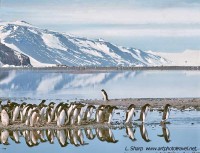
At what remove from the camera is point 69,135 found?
19875 millimetres

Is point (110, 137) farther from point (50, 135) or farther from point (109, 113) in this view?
point (109, 113)

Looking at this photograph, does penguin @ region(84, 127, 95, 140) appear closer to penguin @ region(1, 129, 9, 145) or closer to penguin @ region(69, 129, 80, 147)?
penguin @ region(69, 129, 80, 147)

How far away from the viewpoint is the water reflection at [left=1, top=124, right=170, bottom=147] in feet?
61.9

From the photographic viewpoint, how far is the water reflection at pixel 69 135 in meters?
18.9

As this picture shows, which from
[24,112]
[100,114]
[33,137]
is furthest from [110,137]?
[24,112]

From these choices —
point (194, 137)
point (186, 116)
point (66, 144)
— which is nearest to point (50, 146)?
point (66, 144)

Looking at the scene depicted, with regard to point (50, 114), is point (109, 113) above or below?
above

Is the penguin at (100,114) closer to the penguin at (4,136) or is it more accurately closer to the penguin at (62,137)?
the penguin at (62,137)

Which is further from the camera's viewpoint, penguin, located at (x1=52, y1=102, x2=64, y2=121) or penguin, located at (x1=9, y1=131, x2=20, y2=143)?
penguin, located at (x1=52, y1=102, x2=64, y2=121)

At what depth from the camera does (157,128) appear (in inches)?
851

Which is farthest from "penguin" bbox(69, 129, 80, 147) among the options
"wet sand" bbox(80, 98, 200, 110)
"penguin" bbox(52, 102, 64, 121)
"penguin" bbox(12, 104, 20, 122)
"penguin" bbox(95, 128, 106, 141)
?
"wet sand" bbox(80, 98, 200, 110)

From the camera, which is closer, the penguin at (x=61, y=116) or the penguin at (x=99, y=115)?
the penguin at (x=61, y=116)

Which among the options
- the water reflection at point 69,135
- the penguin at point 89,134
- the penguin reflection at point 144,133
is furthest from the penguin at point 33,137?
the penguin reflection at point 144,133

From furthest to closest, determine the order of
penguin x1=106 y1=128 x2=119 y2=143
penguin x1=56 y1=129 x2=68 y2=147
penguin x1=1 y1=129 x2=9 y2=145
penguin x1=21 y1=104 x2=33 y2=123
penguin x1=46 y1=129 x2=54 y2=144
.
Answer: penguin x1=21 y1=104 x2=33 y2=123 < penguin x1=1 y1=129 x2=9 y2=145 < penguin x1=46 y1=129 x2=54 y2=144 < penguin x1=106 y1=128 x2=119 y2=143 < penguin x1=56 y1=129 x2=68 y2=147
